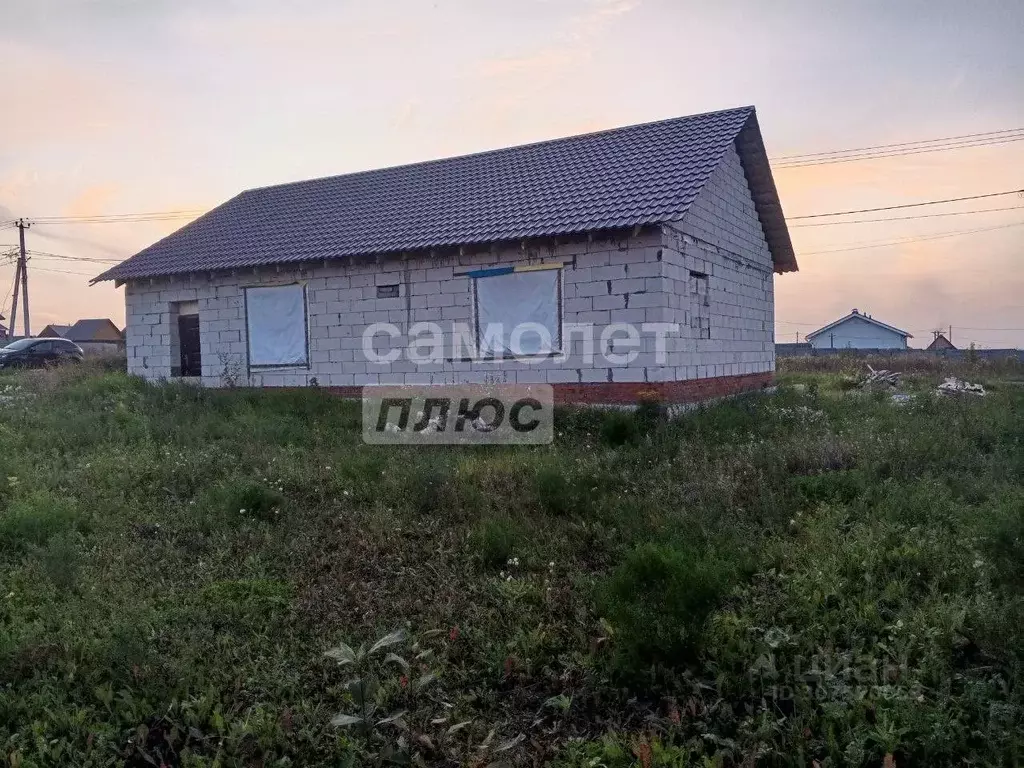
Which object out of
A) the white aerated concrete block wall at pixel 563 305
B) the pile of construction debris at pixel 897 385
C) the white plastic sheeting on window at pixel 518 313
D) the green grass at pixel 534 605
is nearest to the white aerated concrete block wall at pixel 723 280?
the white aerated concrete block wall at pixel 563 305

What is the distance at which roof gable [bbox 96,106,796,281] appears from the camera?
11773mm

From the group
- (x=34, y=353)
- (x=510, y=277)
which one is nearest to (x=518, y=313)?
(x=510, y=277)

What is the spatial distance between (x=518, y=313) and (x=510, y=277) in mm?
634

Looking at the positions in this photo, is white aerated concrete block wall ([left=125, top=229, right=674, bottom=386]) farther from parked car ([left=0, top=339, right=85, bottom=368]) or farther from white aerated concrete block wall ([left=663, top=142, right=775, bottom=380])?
parked car ([left=0, top=339, right=85, bottom=368])

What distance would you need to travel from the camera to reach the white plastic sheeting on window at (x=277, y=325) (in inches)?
564

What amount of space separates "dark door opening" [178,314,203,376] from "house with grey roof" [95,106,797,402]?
3 cm

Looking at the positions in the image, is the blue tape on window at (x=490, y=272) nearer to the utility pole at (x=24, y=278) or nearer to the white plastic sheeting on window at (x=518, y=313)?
the white plastic sheeting on window at (x=518, y=313)

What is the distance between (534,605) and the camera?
A: 5.03 metres

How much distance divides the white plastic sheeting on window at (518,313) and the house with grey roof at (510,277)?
3 centimetres

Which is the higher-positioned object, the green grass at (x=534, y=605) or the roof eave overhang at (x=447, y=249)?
the roof eave overhang at (x=447, y=249)

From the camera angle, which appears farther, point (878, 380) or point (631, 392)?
point (878, 380)

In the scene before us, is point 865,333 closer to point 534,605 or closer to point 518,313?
point 518,313

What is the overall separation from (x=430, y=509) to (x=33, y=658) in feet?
10.9

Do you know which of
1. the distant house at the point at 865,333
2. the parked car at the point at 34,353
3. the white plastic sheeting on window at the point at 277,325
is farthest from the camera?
the distant house at the point at 865,333
